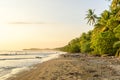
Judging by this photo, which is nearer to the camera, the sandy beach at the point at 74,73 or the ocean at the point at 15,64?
the sandy beach at the point at 74,73

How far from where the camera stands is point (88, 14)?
96.0 meters

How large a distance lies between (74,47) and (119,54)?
270 feet

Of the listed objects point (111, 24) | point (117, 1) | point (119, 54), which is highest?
point (117, 1)

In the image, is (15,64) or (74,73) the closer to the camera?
(74,73)

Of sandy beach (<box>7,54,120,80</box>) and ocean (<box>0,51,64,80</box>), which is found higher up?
ocean (<box>0,51,64,80</box>)

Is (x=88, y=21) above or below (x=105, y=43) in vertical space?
above

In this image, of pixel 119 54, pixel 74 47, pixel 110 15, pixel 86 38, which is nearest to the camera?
pixel 119 54

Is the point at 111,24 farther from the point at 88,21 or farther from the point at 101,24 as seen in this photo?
the point at 88,21

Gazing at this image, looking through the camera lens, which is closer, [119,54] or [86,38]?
[119,54]

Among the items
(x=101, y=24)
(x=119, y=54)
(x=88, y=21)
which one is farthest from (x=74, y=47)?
(x=119, y=54)

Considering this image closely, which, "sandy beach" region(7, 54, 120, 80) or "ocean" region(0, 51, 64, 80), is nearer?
"sandy beach" region(7, 54, 120, 80)

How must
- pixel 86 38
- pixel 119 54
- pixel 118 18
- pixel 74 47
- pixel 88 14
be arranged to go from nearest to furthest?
1. pixel 119 54
2. pixel 118 18
3. pixel 88 14
4. pixel 86 38
5. pixel 74 47

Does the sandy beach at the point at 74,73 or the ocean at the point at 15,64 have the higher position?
the ocean at the point at 15,64

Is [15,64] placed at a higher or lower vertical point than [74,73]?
higher
